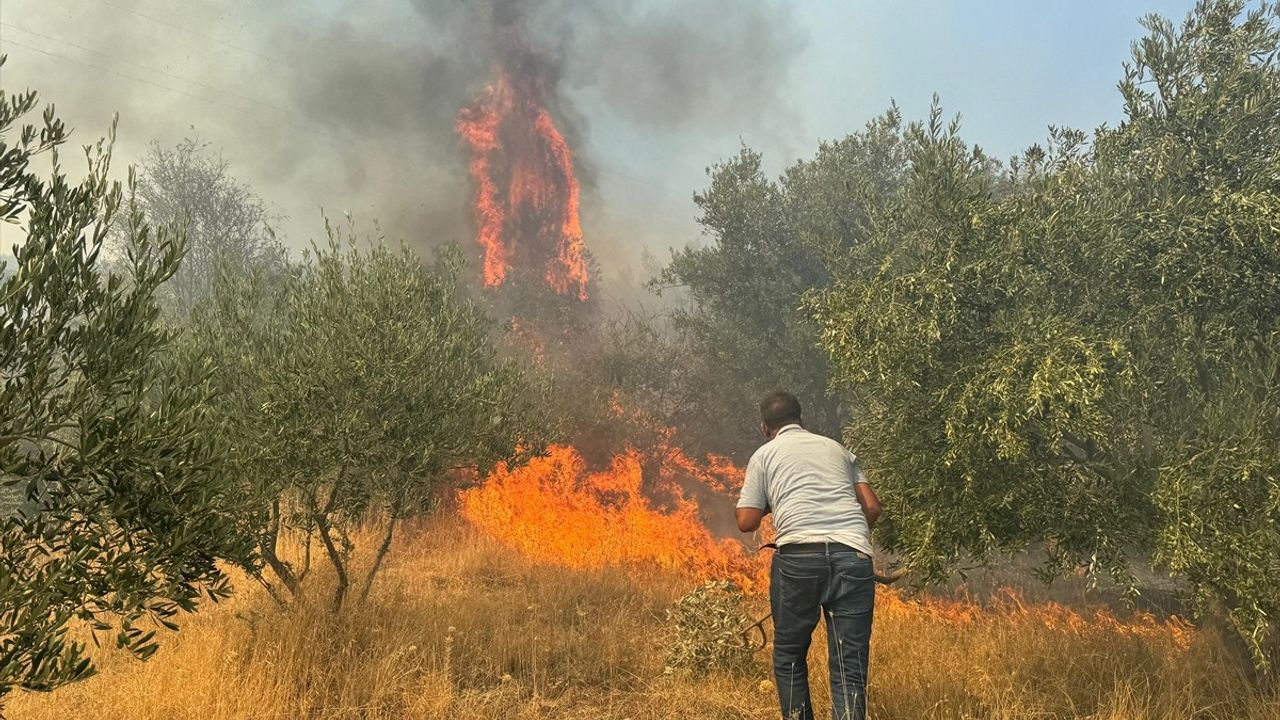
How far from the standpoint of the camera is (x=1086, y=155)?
10008 millimetres

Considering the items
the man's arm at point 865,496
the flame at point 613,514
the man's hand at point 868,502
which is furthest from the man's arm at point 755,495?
the flame at point 613,514

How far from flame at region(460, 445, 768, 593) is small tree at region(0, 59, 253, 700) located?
952 cm

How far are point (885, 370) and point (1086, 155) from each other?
540cm

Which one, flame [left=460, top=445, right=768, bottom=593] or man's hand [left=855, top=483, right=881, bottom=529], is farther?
flame [left=460, top=445, right=768, bottom=593]

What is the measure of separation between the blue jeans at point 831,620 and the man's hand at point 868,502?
1.27 ft

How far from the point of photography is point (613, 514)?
19.8 meters

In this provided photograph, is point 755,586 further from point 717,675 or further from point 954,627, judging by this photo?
point 717,675

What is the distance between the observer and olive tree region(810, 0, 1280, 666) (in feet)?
21.6

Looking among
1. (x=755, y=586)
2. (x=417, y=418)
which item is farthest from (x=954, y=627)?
(x=417, y=418)

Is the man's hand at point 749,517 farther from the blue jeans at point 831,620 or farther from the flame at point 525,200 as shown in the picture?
the flame at point 525,200

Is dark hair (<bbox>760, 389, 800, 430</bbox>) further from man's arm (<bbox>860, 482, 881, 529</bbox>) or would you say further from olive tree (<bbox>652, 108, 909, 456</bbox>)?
olive tree (<bbox>652, 108, 909, 456</bbox>)

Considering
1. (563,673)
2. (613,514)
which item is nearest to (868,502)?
(563,673)

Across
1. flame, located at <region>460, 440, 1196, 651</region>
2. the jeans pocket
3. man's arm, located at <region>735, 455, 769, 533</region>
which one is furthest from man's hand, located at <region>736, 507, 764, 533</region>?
flame, located at <region>460, 440, 1196, 651</region>

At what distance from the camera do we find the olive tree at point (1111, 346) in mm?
6574
